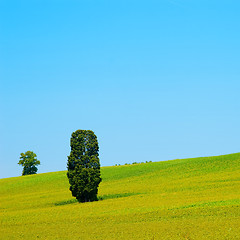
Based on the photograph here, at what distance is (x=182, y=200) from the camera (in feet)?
172

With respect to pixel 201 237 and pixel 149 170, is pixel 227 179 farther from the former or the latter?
pixel 201 237

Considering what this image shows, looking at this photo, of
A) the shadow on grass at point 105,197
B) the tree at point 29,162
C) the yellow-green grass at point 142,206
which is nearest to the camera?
the yellow-green grass at point 142,206

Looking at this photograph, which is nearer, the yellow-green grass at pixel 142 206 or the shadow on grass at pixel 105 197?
the yellow-green grass at pixel 142 206

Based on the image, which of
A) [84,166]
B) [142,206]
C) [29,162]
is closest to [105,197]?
[84,166]

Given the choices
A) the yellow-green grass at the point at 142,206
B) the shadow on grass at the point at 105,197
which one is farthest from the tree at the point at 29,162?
the shadow on grass at the point at 105,197

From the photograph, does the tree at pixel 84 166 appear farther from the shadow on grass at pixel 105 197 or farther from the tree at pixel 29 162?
the tree at pixel 29 162

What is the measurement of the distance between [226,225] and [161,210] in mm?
10893

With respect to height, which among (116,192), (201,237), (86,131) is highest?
(86,131)

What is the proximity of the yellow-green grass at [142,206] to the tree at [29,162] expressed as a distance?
4174 centimetres

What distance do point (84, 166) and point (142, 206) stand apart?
17391mm

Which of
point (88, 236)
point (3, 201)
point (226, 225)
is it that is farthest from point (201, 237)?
point (3, 201)

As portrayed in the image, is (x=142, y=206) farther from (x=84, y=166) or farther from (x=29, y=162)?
(x=29, y=162)

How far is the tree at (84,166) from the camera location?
62.7 meters

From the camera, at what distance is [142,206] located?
1944 inches
